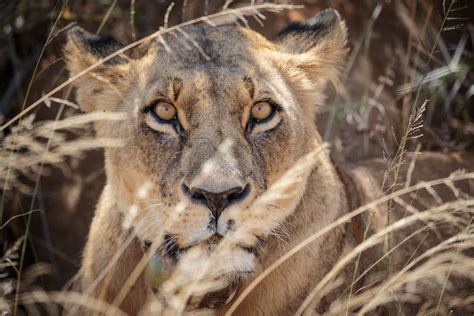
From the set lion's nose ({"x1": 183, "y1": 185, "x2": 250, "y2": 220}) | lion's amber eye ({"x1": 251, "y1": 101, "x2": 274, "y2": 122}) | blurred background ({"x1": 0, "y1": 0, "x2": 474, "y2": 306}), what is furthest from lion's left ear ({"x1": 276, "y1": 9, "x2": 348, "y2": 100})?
blurred background ({"x1": 0, "y1": 0, "x2": 474, "y2": 306})

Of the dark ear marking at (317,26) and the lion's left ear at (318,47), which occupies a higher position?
the dark ear marking at (317,26)

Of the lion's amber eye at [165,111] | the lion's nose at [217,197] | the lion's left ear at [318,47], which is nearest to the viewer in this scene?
the lion's nose at [217,197]

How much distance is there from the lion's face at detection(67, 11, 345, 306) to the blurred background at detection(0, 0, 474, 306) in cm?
181

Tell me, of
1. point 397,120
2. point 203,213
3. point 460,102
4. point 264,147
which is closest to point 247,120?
point 264,147

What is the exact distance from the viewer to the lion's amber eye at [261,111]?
3195mm

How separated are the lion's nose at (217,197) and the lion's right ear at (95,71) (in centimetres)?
90

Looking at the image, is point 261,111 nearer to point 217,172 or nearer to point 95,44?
point 217,172

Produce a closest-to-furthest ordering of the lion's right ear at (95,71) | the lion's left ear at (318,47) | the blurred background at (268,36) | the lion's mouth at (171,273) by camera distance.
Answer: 1. the lion's mouth at (171,273)
2. the lion's right ear at (95,71)
3. the lion's left ear at (318,47)
4. the blurred background at (268,36)

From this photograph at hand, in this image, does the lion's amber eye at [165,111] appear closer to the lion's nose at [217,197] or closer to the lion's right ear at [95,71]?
the lion's right ear at [95,71]

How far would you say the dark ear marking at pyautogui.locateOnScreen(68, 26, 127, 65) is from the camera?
11.6 ft

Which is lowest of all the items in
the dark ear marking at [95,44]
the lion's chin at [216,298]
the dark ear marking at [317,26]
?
the lion's chin at [216,298]

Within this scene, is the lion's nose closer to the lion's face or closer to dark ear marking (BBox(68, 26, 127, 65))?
the lion's face

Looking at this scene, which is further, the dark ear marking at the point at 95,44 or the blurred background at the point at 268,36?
the blurred background at the point at 268,36

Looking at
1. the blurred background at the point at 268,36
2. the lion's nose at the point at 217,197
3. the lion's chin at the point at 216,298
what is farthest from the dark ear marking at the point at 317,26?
the blurred background at the point at 268,36
